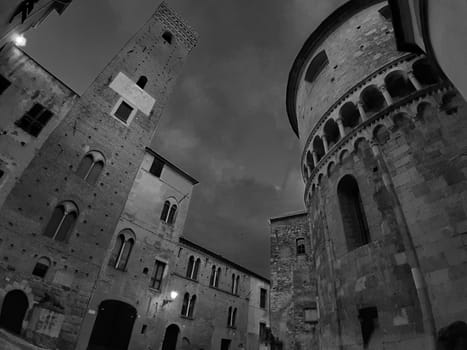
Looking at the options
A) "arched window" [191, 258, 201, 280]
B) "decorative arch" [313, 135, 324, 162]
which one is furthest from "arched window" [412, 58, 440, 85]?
"arched window" [191, 258, 201, 280]

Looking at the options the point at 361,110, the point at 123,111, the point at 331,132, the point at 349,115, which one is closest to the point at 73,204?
the point at 123,111

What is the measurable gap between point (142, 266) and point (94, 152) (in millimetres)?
7685

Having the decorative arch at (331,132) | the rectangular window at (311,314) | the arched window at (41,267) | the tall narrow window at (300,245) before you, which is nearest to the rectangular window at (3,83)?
the arched window at (41,267)

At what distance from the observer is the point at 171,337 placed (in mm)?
17875

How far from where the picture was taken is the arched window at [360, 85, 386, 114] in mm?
9148

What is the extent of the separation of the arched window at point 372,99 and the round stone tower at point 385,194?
0.04 metres

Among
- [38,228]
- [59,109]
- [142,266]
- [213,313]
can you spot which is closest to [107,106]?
[59,109]

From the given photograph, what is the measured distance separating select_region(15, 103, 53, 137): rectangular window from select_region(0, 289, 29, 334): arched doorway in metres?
7.50

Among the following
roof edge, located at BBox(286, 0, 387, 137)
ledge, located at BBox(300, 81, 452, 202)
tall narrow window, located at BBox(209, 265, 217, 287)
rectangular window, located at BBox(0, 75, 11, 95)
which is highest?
roof edge, located at BBox(286, 0, 387, 137)

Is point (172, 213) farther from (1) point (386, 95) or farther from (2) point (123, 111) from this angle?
(1) point (386, 95)

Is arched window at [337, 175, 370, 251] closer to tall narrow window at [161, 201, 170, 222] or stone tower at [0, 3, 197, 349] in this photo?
stone tower at [0, 3, 197, 349]

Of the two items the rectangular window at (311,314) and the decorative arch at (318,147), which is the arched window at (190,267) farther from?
the decorative arch at (318,147)

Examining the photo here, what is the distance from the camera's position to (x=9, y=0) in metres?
6.27

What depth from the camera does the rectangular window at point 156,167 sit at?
19969mm
